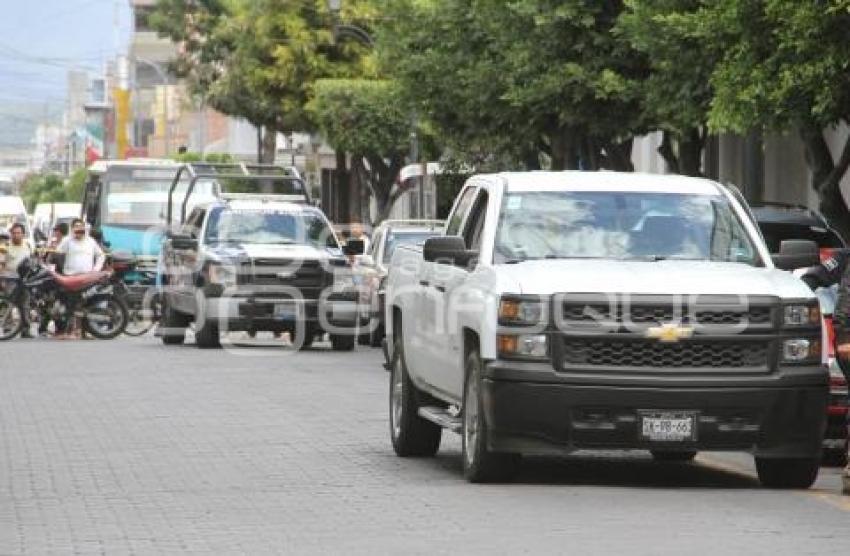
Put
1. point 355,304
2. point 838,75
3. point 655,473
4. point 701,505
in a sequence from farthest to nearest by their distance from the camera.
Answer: point 355,304, point 838,75, point 655,473, point 701,505

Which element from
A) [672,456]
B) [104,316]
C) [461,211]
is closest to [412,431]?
[461,211]

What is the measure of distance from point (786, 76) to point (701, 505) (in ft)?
36.7

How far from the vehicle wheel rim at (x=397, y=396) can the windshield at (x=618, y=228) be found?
2.20 m

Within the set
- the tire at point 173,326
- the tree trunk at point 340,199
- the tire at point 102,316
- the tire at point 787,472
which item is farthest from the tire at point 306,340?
the tree trunk at point 340,199

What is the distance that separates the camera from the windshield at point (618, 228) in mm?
15117

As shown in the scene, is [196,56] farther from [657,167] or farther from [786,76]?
[786,76]

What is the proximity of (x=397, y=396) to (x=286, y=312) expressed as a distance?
1504cm

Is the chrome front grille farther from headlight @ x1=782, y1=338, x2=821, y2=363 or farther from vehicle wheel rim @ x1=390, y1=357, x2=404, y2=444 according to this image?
vehicle wheel rim @ x1=390, y1=357, x2=404, y2=444

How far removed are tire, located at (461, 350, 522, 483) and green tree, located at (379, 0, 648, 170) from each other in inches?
760

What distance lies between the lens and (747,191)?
140 feet

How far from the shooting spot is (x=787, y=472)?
14.7 metres

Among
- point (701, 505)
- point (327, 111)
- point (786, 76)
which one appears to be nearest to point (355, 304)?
point (786, 76)

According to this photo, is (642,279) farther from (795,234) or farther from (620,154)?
(620,154)

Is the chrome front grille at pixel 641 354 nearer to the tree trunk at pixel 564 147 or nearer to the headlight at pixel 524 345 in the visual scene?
the headlight at pixel 524 345
